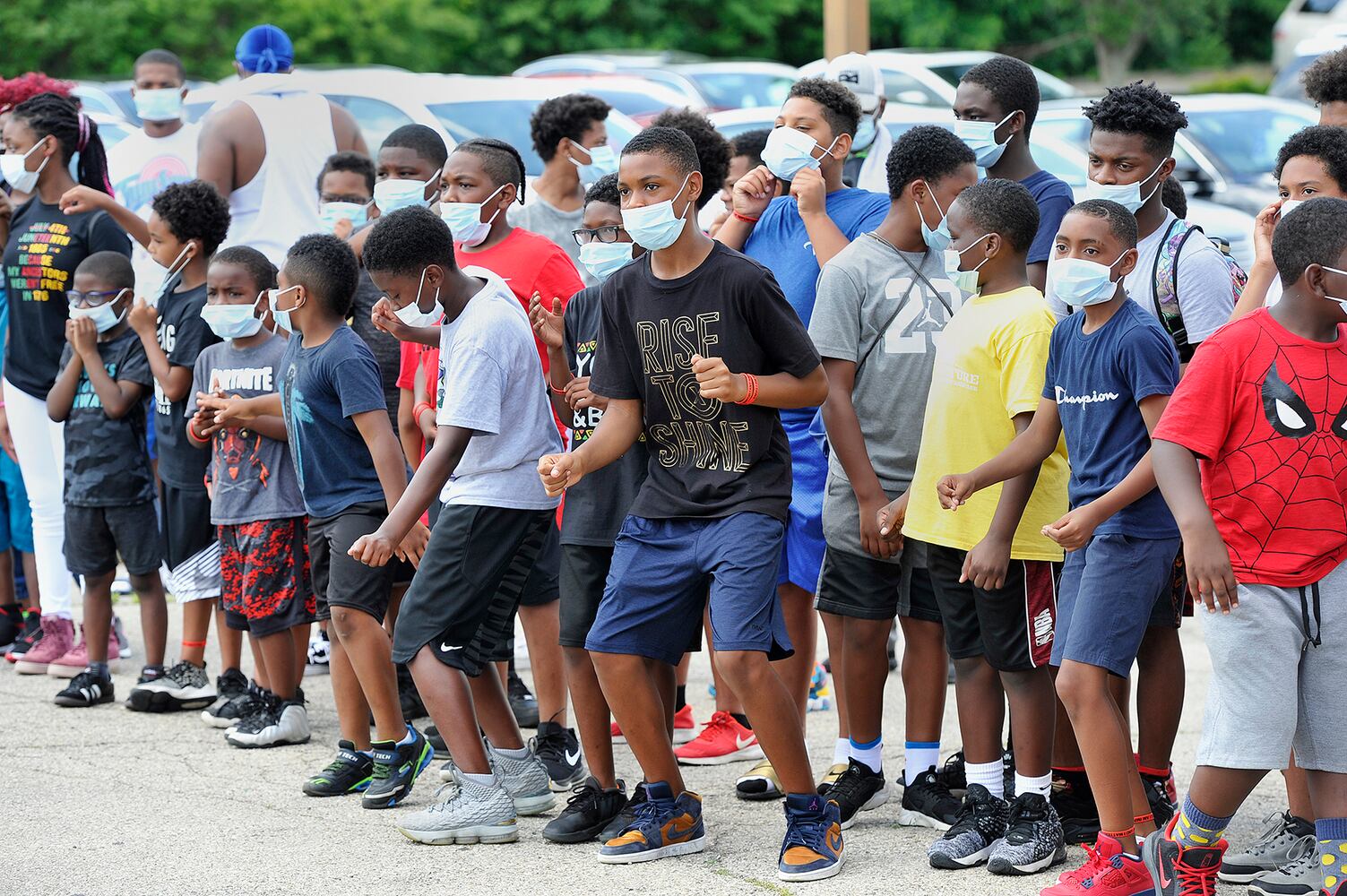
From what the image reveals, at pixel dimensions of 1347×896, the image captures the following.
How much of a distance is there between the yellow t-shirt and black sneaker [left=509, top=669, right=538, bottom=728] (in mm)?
2150

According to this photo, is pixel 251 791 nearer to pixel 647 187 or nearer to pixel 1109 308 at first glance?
pixel 647 187

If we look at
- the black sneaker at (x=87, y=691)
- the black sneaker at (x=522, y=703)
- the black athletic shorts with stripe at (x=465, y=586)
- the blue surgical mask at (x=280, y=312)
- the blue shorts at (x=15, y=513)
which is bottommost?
the black sneaker at (x=522, y=703)

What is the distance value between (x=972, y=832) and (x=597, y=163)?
3.49m

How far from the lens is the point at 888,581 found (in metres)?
4.97

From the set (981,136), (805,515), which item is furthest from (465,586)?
(981,136)

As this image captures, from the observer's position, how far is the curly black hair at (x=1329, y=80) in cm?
510

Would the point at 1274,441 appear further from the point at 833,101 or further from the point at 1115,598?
the point at 833,101

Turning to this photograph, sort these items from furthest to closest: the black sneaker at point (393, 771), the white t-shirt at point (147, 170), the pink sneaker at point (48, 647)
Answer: the white t-shirt at point (147, 170), the pink sneaker at point (48, 647), the black sneaker at point (393, 771)

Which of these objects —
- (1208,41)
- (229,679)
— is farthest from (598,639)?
(1208,41)

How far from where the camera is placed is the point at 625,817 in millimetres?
4711

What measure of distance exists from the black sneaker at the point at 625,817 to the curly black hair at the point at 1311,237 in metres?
2.34

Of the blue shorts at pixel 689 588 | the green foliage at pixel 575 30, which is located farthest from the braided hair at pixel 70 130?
the green foliage at pixel 575 30

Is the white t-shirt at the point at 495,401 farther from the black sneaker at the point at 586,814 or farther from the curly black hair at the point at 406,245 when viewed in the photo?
the black sneaker at the point at 586,814

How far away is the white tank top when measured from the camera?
7902 mm
